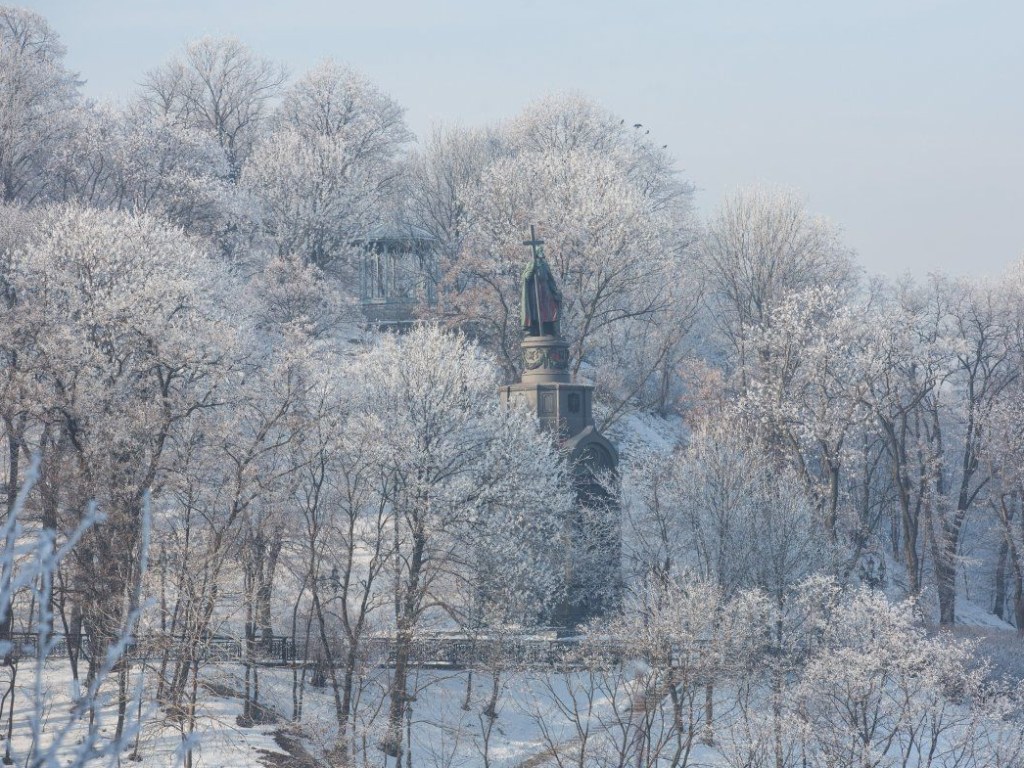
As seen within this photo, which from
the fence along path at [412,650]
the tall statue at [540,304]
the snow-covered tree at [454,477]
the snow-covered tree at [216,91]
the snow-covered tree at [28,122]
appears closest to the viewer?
the fence along path at [412,650]

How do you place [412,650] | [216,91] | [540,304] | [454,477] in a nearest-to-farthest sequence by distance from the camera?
[412,650] < [454,477] < [540,304] < [216,91]

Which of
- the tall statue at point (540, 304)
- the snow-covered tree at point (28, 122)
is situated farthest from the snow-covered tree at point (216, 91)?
the tall statue at point (540, 304)

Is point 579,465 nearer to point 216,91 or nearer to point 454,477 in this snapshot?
point 454,477

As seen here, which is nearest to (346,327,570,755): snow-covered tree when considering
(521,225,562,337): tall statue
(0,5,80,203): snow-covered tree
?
(521,225,562,337): tall statue

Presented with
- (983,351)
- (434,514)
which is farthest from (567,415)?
(983,351)

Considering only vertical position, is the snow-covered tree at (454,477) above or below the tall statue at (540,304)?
below

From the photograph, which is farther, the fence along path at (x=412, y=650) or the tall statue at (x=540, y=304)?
the tall statue at (x=540, y=304)

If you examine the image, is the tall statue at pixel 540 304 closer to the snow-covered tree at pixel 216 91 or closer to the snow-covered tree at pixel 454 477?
the snow-covered tree at pixel 454 477

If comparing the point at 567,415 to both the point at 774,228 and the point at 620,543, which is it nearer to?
the point at 620,543

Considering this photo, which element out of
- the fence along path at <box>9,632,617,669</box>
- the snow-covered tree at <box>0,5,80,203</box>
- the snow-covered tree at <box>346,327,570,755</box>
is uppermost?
the snow-covered tree at <box>0,5,80,203</box>

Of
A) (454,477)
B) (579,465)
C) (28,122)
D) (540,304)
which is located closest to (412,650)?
(454,477)

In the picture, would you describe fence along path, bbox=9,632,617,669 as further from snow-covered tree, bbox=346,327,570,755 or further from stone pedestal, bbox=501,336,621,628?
stone pedestal, bbox=501,336,621,628

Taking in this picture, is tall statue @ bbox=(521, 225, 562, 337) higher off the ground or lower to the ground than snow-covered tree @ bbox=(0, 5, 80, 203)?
lower

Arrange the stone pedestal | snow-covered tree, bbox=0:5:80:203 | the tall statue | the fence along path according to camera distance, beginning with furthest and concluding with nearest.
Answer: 1. snow-covered tree, bbox=0:5:80:203
2. the tall statue
3. the stone pedestal
4. the fence along path
